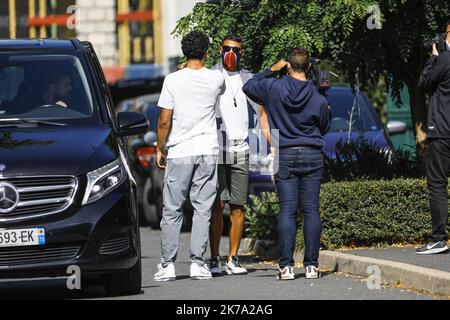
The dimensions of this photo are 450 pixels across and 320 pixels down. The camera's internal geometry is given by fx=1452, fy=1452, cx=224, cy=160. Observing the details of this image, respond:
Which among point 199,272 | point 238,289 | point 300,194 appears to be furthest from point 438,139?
point 238,289

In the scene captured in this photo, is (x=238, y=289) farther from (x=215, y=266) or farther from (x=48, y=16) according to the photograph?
(x=48, y=16)

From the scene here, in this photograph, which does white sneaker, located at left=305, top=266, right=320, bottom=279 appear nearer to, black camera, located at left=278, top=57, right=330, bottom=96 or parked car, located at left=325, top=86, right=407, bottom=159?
black camera, located at left=278, top=57, right=330, bottom=96

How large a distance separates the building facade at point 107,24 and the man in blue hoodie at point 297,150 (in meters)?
32.1

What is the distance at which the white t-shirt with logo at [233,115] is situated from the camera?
12.2 metres

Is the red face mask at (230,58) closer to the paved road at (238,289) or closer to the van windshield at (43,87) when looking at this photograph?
the van windshield at (43,87)

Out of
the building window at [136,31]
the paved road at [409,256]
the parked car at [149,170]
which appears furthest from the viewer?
the building window at [136,31]

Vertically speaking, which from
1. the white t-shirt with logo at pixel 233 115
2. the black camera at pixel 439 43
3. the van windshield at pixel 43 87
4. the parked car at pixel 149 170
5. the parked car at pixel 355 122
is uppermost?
the black camera at pixel 439 43

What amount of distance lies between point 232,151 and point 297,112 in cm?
104

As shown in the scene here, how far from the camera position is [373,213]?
1338 centimetres

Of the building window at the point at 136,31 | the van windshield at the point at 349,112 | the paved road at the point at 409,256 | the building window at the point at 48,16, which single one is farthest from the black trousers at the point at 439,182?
the building window at the point at 48,16

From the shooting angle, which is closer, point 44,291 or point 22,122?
point 22,122

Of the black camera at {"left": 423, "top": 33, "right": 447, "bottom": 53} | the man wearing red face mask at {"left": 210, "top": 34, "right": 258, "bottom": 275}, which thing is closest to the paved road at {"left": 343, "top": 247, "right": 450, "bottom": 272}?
the man wearing red face mask at {"left": 210, "top": 34, "right": 258, "bottom": 275}

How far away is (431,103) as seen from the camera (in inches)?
498

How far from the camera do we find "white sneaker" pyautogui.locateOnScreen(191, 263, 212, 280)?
1180 centimetres
